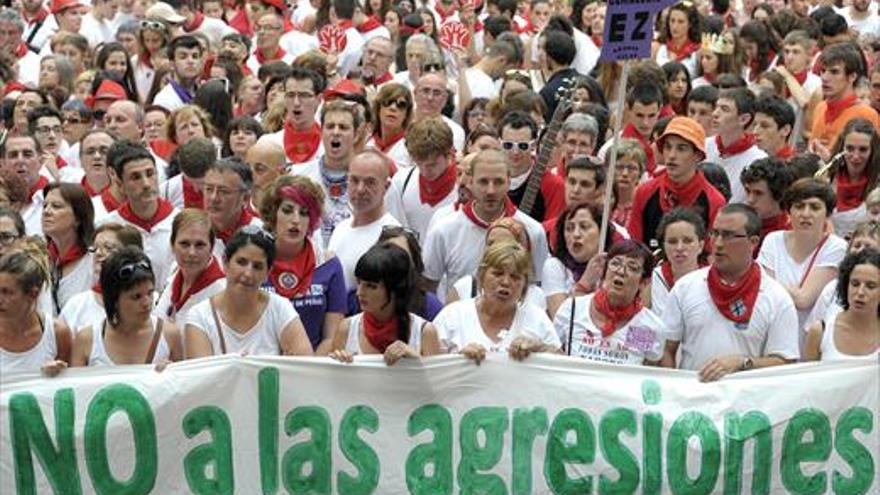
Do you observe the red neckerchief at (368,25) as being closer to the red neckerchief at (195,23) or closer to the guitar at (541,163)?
the red neckerchief at (195,23)

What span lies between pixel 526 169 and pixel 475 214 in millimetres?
1286

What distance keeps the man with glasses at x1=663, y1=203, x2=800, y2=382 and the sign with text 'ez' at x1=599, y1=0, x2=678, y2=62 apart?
1190mm

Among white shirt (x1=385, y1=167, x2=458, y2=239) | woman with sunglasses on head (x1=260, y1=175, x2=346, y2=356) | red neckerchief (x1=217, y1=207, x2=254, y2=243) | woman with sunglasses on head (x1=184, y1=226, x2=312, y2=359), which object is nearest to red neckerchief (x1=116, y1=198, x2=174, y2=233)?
red neckerchief (x1=217, y1=207, x2=254, y2=243)

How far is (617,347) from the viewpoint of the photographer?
942 cm

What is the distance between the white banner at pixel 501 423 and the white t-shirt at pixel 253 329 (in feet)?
0.73

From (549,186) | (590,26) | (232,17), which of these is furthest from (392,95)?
(232,17)

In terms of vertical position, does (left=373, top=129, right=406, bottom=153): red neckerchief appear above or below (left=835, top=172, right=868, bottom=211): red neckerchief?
above

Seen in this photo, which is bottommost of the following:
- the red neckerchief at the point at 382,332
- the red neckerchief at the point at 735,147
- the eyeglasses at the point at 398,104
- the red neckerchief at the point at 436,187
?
the red neckerchief at the point at 382,332

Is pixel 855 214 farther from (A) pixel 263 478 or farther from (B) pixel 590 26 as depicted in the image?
(B) pixel 590 26

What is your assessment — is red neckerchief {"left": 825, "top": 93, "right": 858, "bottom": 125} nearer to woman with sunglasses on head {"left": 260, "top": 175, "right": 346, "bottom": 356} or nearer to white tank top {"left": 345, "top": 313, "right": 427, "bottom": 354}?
woman with sunglasses on head {"left": 260, "top": 175, "right": 346, "bottom": 356}

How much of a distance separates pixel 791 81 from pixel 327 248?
5826 millimetres

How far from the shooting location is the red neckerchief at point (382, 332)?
9.07m

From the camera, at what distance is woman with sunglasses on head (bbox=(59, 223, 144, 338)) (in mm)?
9336

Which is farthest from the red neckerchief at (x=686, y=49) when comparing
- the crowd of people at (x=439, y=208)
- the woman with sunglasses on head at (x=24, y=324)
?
the woman with sunglasses on head at (x=24, y=324)
